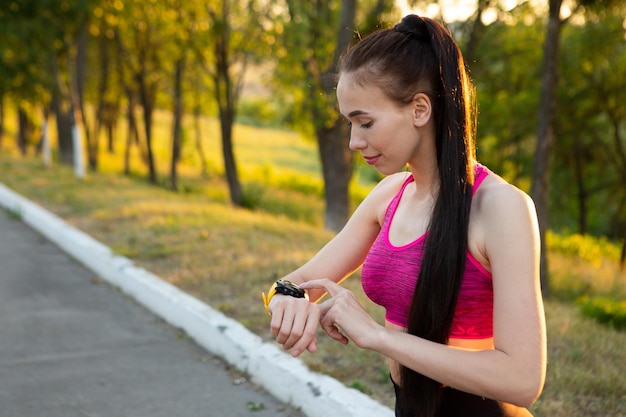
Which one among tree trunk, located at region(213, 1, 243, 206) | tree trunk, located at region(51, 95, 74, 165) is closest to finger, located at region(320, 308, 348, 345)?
tree trunk, located at region(213, 1, 243, 206)

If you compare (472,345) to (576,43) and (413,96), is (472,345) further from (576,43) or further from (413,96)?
(576,43)

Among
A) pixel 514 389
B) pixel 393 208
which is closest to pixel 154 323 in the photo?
pixel 393 208

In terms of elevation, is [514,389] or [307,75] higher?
[307,75]

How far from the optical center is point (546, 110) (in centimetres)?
1167

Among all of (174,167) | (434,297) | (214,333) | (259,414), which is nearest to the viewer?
(434,297)

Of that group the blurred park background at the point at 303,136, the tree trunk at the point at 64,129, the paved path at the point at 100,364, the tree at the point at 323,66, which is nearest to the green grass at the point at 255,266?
the blurred park background at the point at 303,136

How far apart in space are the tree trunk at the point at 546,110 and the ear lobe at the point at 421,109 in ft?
32.1

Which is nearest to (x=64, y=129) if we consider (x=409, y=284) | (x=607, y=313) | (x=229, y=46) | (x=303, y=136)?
(x=229, y=46)

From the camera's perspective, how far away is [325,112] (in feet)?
46.6

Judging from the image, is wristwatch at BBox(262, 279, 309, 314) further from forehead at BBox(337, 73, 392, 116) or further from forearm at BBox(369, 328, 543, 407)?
forehead at BBox(337, 73, 392, 116)

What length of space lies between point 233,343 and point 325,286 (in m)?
3.22

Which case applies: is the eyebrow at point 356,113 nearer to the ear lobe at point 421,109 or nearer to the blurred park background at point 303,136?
the ear lobe at point 421,109

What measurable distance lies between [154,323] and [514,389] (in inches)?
197

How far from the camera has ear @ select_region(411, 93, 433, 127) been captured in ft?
6.49
